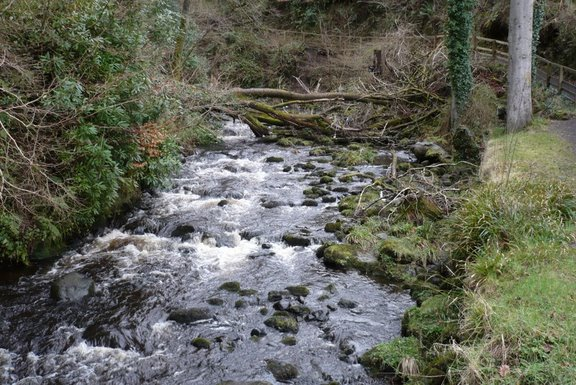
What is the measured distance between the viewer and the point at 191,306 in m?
8.05

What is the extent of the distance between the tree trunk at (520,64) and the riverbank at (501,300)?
6.79 m

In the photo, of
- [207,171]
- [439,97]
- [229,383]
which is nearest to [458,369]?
[229,383]

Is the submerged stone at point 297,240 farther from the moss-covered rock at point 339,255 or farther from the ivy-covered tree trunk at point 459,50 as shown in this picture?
the ivy-covered tree trunk at point 459,50

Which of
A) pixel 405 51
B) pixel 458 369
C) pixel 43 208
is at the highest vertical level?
pixel 405 51

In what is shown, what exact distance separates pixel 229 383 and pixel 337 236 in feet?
16.2

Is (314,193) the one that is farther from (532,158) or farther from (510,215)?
(510,215)

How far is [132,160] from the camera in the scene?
1030cm

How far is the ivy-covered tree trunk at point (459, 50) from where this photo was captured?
640 inches

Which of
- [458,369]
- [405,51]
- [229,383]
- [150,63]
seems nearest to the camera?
[458,369]

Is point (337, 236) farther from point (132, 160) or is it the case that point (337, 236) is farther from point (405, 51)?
point (405, 51)

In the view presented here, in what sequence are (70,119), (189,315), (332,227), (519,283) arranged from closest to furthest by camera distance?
(519,283), (189,315), (70,119), (332,227)

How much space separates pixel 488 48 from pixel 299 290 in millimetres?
19857

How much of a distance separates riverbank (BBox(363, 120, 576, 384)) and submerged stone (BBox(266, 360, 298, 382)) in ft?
3.05

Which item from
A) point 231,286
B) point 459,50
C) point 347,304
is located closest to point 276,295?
point 231,286
